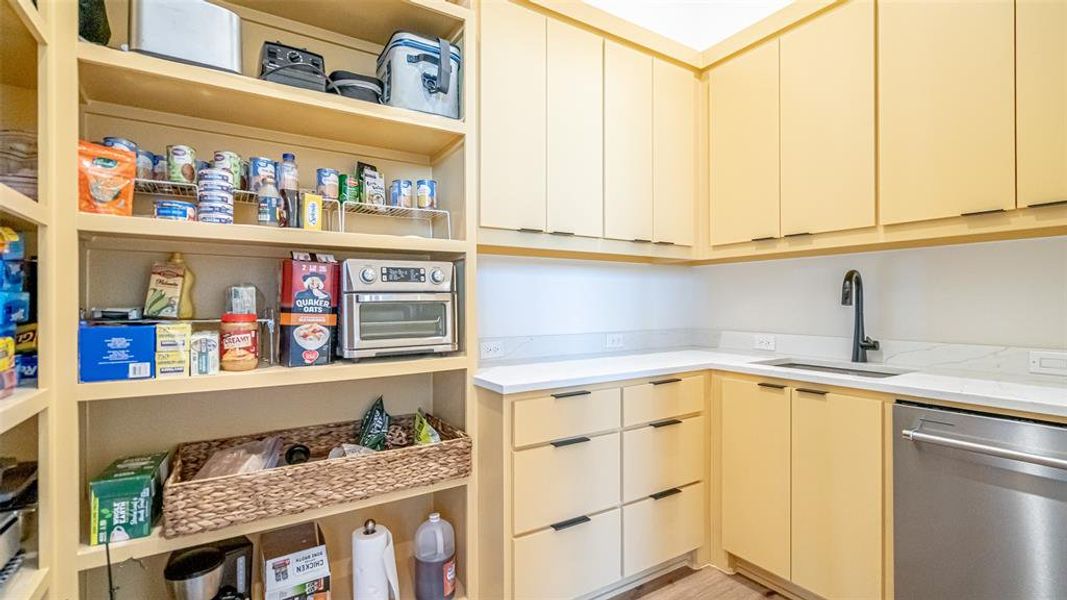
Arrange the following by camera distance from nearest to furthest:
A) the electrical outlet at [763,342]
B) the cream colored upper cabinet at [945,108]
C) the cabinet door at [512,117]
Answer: the cream colored upper cabinet at [945,108], the cabinet door at [512,117], the electrical outlet at [763,342]

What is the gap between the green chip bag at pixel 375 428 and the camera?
5.39ft

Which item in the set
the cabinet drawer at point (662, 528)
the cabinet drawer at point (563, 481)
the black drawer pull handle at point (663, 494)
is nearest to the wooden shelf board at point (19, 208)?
the cabinet drawer at point (563, 481)

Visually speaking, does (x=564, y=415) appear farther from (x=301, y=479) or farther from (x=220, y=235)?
(x=220, y=235)

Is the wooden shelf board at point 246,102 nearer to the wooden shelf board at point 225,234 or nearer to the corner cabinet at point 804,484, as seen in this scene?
the wooden shelf board at point 225,234

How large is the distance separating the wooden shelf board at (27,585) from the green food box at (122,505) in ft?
0.40

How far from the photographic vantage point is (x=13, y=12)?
99cm

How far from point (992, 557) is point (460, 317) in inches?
70.4

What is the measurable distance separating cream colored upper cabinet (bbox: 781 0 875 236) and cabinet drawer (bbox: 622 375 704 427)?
0.84 meters

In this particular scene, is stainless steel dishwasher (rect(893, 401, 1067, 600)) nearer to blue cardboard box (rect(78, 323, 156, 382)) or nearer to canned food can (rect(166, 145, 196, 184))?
blue cardboard box (rect(78, 323, 156, 382))

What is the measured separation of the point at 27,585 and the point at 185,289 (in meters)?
0.79

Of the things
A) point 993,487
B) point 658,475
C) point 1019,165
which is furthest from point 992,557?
point 1019,165

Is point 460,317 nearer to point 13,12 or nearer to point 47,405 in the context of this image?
point 47,405

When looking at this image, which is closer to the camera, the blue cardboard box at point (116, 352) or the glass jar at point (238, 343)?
the blue cardboard box at point (116, 352)

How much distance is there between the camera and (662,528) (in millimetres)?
1922
